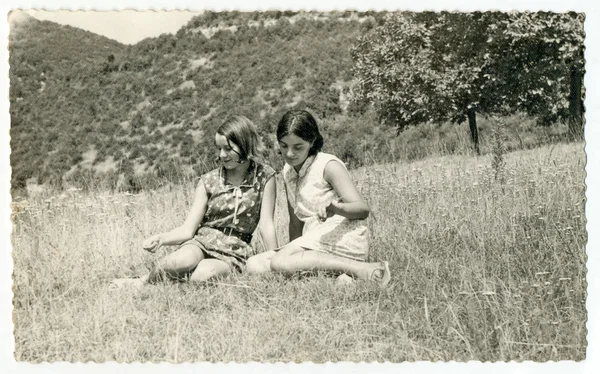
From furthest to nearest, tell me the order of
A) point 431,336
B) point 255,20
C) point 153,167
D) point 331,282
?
point 153,167 < point 255,20 < point 331,282 < point 431,336

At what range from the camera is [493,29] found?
14.2 feet

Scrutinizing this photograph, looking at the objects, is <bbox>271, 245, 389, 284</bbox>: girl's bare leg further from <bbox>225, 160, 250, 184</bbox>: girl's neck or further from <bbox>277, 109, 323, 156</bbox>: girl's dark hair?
<bbox>277, 109, 323, 156</bbox>: girl's dark hair

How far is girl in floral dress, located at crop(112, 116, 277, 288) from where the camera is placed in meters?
3.64

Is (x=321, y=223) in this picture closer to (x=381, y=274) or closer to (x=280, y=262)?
(x=280, y=262)

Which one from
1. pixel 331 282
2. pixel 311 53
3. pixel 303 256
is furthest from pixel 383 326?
pixel 311 53

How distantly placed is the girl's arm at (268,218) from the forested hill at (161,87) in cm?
106

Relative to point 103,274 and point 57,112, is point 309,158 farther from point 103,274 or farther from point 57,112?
point 57,112

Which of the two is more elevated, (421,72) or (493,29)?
(493,29)

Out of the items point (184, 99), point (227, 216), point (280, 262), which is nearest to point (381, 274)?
point (280, 262)

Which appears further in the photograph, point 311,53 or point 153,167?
point 153,167

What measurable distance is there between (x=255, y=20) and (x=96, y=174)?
6.31 feet

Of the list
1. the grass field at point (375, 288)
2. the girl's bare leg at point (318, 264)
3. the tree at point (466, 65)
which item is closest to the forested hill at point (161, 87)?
the tree at point (466, 65)

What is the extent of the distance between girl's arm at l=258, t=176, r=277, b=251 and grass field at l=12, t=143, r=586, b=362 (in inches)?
10.9

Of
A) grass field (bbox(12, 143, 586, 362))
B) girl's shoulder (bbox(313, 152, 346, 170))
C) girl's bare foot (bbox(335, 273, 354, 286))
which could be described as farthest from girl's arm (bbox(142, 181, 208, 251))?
girl's bare foot (bbox(335, 273, 354, 286))
